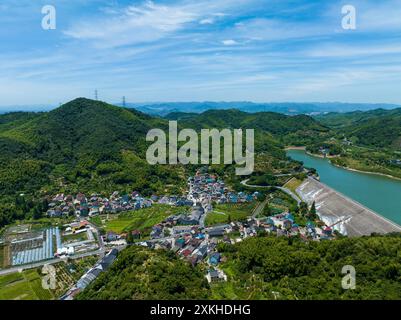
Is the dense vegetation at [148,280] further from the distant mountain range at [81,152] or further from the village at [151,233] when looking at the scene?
the distant mountain range at [81,152]

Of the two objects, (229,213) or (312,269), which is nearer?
(312,269)

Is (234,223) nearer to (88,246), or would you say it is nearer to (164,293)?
(88,246)

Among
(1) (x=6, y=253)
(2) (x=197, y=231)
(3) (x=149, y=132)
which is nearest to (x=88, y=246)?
(1) (x=6, y=253)

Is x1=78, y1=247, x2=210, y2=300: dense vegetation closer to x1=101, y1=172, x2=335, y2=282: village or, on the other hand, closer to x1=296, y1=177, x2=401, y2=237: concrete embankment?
x1=101, y1=172, x2=335, y2=282: village

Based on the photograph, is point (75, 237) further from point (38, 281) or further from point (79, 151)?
point (79, 151)

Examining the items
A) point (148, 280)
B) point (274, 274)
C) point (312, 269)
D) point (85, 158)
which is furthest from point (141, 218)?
point (85, 158)

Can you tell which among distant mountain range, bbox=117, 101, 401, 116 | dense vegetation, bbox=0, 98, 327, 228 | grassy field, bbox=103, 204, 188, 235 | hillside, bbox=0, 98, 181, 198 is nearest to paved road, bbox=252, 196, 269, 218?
dense vegetation, bbox=0, 98, 327, 228

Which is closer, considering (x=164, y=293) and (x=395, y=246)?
(x=164, y=293)
